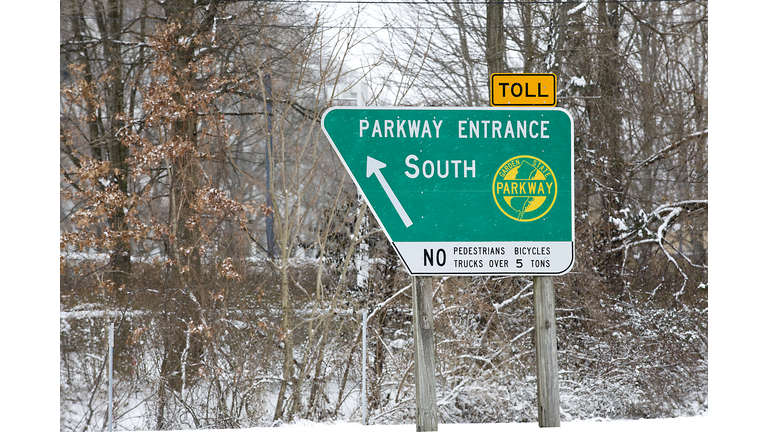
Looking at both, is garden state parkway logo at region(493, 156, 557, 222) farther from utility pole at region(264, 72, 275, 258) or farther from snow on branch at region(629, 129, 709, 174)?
snow on branch at region(629, 129, 709, 174)

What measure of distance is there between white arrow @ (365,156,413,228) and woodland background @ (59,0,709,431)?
3755 mm

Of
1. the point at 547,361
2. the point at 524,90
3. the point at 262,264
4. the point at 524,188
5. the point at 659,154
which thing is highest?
the point at 659,154

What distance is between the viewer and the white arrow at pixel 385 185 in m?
4.30

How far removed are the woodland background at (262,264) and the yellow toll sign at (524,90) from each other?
152 inches

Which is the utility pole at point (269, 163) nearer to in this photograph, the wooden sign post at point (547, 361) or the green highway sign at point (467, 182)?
the green highway sign at point (467, 182)

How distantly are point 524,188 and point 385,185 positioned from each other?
993mm

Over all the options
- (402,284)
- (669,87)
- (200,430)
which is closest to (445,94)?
(402,284)

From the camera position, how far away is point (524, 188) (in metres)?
4.41

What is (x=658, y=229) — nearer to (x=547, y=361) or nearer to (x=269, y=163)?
(x=547, y=361)

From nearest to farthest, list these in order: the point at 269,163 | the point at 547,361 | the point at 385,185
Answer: the point at 385,185 < the point at 547,361 < the point at 269,163

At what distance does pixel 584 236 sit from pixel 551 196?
180 inches

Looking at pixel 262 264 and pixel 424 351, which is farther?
pixel 262 264

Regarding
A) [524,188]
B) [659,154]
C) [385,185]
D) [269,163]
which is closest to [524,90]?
Answer: [524,188]

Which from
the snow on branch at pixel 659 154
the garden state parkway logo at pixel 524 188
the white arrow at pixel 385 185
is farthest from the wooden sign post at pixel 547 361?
the snow on branch at pixel 659 154
